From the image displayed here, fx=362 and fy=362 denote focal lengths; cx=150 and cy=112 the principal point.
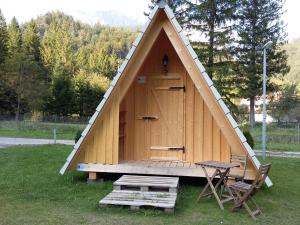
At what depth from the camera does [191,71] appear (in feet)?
25.2

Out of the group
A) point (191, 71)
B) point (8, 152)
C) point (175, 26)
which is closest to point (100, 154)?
point (191, 71)

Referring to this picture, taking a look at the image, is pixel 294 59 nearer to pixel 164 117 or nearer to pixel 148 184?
pixel 164 117

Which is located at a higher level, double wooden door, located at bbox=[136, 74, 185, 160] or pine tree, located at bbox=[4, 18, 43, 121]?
pine tree, located at bbox=[4, 18, 43, 121]

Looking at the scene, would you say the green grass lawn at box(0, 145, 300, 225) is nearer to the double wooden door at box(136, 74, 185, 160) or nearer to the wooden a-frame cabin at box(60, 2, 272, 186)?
the wooden a-frame cabin at box(60, 2, 272, 186)

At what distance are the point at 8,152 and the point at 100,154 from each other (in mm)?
6804

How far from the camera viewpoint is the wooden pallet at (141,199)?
6267mm

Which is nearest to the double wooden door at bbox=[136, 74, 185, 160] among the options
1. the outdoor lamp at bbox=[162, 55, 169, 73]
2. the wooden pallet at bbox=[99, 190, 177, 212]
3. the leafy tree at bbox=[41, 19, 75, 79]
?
A: the outdoor lamp at bbox=[162, 55, 169, 73]

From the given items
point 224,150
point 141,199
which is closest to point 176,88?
point 224,150

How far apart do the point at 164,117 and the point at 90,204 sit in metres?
3.46

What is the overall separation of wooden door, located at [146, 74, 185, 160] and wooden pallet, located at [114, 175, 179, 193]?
1.78m

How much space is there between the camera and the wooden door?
9.25 meters

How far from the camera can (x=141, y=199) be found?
656 cm

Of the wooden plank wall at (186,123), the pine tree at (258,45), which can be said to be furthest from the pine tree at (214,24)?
the wooden plank wall at (186,123)

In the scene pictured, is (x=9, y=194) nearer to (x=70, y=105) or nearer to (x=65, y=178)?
(x=65, y=178)
